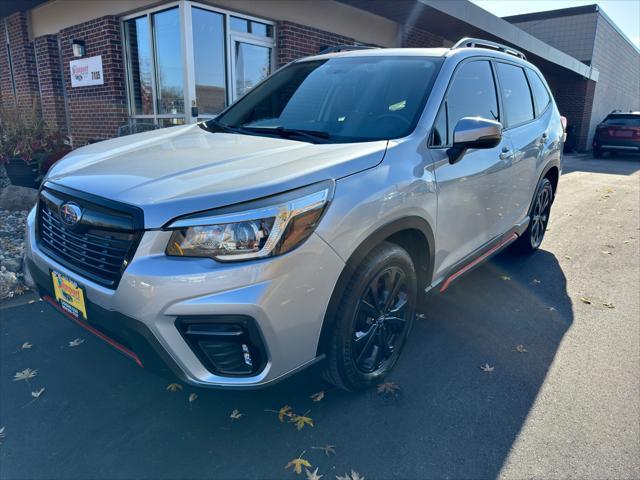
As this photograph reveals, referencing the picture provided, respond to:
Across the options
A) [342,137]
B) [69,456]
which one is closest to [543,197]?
[342,137]

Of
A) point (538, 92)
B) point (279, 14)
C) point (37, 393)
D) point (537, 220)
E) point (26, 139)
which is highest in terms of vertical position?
point (279, 14)

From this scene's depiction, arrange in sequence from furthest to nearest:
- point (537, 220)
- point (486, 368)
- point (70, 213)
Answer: point (537, 220), point (486, 368), point (70, 213)

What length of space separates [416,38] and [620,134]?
10.4 metres

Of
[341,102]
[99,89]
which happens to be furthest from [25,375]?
[99,89]

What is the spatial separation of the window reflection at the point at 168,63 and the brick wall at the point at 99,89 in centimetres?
79

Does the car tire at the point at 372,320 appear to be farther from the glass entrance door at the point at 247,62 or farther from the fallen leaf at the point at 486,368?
the glass entrance door at the point at 247,62

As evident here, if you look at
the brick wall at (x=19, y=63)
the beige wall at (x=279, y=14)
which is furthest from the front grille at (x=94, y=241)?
the brick wall at (x=19, y=63)

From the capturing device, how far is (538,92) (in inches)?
178

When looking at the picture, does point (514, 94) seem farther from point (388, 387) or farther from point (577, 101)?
point (577, 101)

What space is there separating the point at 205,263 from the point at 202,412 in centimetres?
108

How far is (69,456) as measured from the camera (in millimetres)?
2162

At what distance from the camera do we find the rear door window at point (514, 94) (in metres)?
3.71

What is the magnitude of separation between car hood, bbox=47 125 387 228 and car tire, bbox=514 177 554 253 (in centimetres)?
293

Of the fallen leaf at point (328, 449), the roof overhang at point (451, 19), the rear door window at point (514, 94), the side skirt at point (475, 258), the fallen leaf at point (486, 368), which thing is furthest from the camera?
the roof overhang at point (451, 19)
